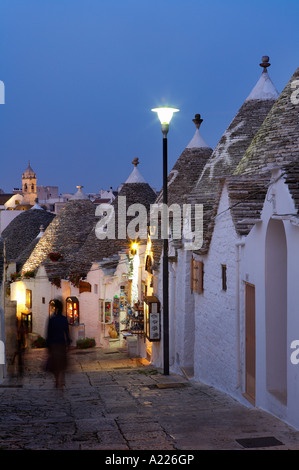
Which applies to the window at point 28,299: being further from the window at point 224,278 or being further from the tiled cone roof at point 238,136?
the window at point 224,278

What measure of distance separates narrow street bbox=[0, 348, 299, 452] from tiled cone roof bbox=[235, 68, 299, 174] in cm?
493

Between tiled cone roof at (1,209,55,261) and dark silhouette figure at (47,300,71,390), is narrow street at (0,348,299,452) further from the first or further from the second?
tiled cone roof at (1,209,55,261)

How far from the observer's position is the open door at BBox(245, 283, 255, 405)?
9617mm

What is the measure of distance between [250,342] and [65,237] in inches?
901

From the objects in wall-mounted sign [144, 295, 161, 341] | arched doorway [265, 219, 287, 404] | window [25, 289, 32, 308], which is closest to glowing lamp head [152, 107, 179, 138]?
arched doorway [265, 219, 287, 404]

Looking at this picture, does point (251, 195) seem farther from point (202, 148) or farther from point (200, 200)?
point (202, 148)

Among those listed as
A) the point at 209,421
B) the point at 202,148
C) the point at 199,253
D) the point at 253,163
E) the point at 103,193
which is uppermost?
the point at 103,193

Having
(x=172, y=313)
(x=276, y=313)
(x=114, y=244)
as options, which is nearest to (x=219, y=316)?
(x=276, y=313)

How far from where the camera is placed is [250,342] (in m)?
9.84

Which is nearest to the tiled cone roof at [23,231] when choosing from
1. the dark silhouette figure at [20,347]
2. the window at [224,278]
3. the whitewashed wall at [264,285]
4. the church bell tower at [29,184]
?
the dark silhouette figure at [20,347]

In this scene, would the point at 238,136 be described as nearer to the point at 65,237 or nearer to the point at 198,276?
the point at 198,276
